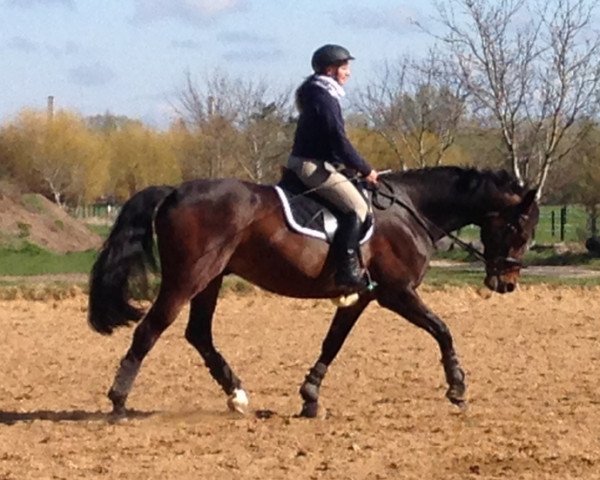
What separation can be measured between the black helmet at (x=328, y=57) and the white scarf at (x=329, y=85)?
0.32 ft

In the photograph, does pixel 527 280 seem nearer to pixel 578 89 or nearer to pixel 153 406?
pixel 578 89

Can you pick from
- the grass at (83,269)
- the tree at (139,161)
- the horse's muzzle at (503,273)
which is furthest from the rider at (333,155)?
the tree at (139,161)

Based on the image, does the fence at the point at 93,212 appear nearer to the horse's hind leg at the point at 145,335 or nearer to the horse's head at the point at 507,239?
the horse's head at the point at 507,239

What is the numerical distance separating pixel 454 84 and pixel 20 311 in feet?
63.8

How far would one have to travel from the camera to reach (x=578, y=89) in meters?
32.6

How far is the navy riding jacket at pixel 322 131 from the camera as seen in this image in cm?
941

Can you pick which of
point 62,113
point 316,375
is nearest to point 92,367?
point 316,375

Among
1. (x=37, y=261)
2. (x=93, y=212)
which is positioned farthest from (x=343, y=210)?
(x=93, y=212)

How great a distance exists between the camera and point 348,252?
31.2ft

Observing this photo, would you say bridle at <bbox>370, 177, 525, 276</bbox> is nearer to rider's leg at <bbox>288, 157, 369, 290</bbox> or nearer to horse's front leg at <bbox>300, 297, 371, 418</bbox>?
rider's leg at <bbox>288, 157, 369, 290</bbox>

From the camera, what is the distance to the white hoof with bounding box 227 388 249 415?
32.4 ft

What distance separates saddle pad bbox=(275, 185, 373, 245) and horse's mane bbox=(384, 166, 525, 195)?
0.90 meters

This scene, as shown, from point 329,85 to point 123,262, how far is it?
214cm

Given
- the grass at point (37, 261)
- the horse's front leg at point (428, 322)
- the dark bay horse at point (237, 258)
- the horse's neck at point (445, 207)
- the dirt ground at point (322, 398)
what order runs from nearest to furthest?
the dirt ground at point (322, 398) < the dark bay horse at point (237, 258) < the horse's front leg at point (428, 322) < the horse's neck at point (445, 207) < the grass at point (37, 261)
